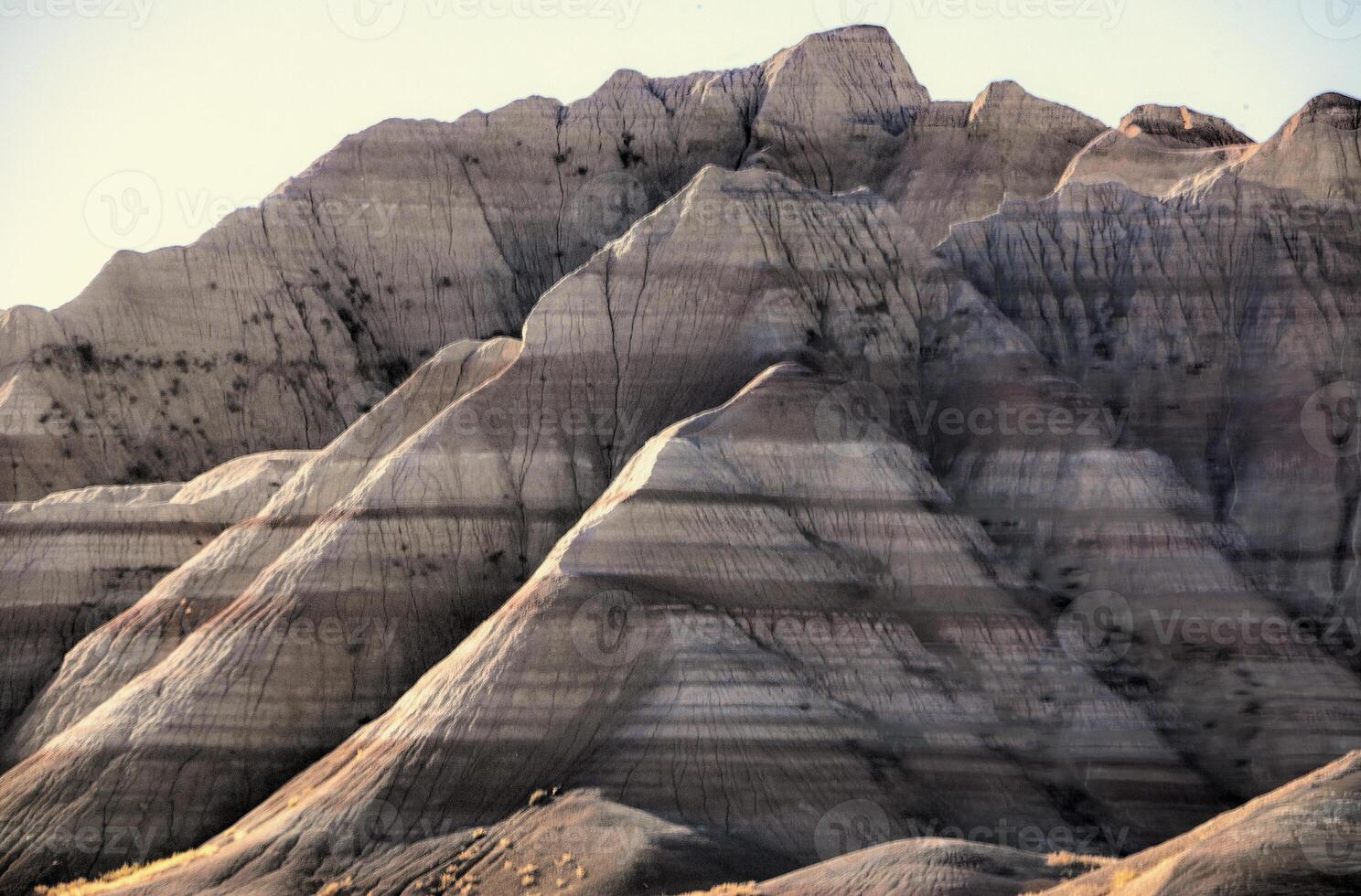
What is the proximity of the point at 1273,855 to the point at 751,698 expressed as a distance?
1731 centimetres

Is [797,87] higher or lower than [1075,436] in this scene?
higher

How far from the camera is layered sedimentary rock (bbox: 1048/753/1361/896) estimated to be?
33344 mm

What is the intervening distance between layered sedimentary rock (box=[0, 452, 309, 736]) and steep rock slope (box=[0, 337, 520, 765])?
769 millimetres

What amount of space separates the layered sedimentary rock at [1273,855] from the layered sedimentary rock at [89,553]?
1446 inches

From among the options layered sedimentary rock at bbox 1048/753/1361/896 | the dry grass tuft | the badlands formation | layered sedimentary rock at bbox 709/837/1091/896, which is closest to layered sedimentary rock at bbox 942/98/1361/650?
the badlands formation

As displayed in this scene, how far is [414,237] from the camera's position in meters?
89.4

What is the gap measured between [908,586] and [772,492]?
3.74 m

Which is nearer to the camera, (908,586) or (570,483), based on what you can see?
(908,586)

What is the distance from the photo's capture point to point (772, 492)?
56438 millimetres

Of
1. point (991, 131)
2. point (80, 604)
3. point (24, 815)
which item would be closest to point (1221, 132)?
point (991, 131)

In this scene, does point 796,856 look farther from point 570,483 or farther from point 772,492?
point 570,483

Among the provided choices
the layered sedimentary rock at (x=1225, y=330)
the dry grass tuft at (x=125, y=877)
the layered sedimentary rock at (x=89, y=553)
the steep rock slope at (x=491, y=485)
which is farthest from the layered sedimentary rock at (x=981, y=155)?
the dry grass tuft at (x=125, y=877)

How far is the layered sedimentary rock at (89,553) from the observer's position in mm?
67250

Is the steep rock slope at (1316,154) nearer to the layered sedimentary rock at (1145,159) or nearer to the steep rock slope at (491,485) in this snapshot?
the layered sedimentary rock at (1145,159)
